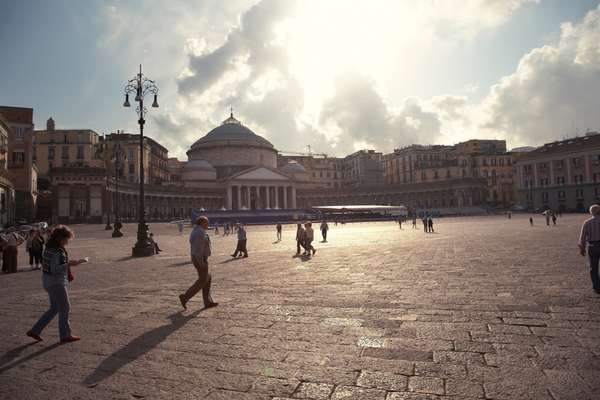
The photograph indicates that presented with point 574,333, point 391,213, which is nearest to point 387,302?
point 574,333

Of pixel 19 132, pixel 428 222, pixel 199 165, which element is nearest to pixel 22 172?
pixel 19 132

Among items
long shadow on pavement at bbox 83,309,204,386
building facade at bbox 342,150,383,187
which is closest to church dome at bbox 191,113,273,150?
building facade at bbox 342,150,383,187

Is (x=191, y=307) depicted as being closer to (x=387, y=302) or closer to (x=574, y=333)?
(x=387, y=302)

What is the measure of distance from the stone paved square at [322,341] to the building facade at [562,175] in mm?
78707

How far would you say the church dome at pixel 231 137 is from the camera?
11544 centimetres

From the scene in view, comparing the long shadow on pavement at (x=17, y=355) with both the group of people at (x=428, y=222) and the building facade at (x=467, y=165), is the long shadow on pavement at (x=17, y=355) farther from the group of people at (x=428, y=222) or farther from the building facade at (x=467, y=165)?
the building facade at (x=467, y=165)

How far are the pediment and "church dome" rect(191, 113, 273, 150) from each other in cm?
1603

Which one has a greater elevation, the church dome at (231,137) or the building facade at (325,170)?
the church dome at (231,137)

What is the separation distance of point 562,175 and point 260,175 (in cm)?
6534

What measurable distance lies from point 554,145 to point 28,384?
99296 millimetres

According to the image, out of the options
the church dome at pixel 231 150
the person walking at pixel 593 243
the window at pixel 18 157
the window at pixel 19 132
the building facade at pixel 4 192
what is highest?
the church dome at pixel 231 150

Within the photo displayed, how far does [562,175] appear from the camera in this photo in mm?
79688

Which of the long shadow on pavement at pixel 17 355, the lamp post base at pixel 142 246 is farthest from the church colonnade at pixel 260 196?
the long shadow on pavement at pixel 17 355

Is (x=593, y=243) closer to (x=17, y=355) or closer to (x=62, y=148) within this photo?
(x=17, y=355)
